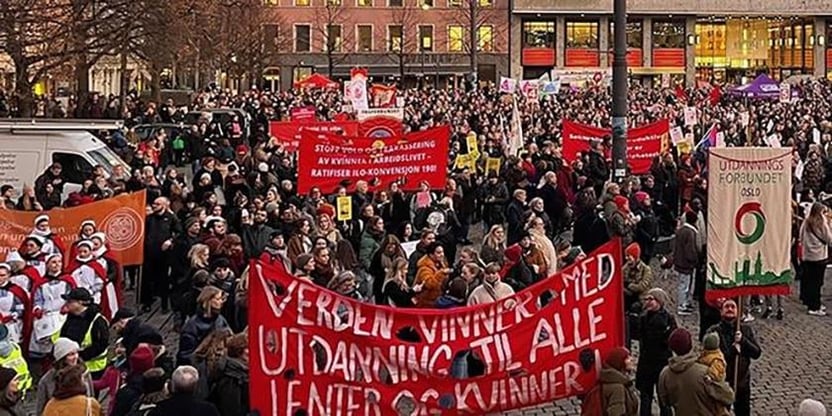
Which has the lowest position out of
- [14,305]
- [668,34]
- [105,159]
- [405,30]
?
[14,305]

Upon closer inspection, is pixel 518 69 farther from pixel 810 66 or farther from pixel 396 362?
pixel 396 362

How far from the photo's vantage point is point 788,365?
480 inches

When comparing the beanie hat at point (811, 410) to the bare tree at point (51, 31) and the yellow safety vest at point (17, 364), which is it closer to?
the yellow safety vest at point (17, 364)

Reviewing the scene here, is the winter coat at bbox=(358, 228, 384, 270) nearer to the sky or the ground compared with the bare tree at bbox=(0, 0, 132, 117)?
nearer to the ground

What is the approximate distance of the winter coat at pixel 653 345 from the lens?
384 inches

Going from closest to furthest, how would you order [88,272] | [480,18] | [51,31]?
[88,272], [51,31], [480,18]

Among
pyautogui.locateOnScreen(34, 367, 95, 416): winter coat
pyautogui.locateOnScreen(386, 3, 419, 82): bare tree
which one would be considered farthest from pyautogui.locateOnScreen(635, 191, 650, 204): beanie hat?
pyautogui.locateOnScreen(386, 3, 419, 82): bare tree

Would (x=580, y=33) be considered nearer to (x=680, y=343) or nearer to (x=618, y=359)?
(x=680, y=343)

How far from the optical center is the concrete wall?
79.7 m

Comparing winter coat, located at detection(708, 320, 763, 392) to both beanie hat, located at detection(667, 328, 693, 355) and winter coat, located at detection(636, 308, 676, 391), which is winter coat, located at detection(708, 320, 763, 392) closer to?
winter coat, located at detection(636, 308, 676, 391)

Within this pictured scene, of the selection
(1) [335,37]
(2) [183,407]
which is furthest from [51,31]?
(1) [335,37]

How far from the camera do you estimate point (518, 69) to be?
81.7 metres

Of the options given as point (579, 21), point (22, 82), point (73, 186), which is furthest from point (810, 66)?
point (73, 186)

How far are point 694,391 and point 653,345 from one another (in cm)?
158
